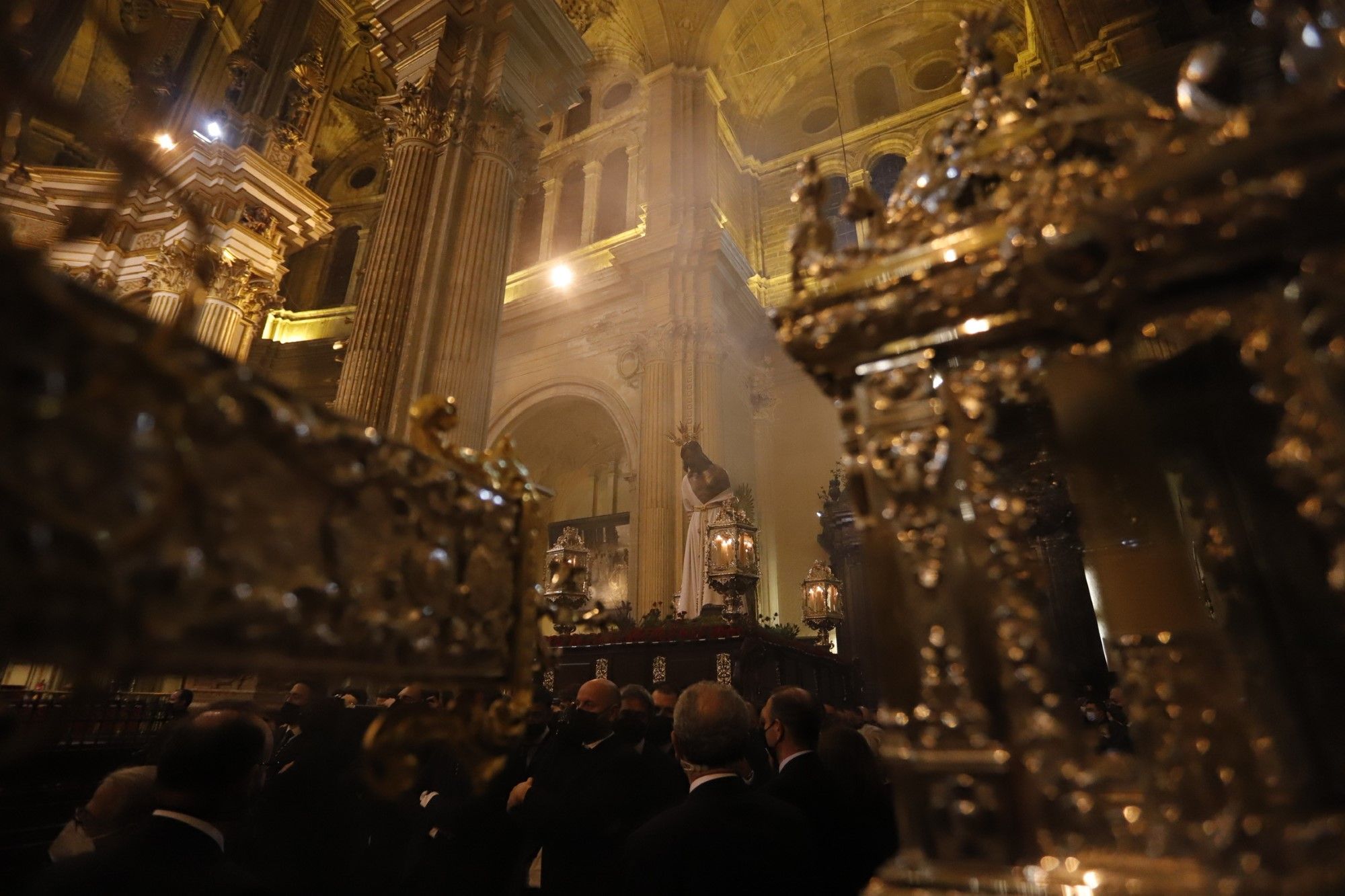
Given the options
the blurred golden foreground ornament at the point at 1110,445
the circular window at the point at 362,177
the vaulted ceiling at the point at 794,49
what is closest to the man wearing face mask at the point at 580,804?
the blurred golden foreground ornament at the point at 1110,445

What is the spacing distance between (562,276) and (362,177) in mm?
8541

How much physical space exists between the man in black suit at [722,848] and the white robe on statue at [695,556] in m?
5.92

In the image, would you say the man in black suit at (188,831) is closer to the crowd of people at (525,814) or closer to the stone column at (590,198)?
the crowd of people at (525,814)

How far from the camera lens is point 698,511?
7895 millimetres

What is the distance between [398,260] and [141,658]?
5257mm

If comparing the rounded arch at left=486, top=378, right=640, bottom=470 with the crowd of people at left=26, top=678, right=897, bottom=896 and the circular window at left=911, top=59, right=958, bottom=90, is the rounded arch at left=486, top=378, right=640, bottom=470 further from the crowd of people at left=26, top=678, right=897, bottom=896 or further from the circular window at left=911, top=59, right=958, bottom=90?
the circular window at left=911, top=59, right=958, bottom=90

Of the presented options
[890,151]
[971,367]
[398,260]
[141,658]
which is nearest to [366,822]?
[141,658]

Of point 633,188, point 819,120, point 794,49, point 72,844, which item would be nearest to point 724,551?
point 72,844

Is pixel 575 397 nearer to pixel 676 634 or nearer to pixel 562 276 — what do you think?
pixel 562 276

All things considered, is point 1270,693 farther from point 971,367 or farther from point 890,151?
point 890,151

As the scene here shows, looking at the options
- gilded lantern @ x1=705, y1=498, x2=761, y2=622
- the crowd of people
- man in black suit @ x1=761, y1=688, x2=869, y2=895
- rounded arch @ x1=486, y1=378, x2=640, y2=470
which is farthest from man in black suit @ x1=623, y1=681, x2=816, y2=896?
rounded arch @ x1=486, y1=378, x2=640, y2=470

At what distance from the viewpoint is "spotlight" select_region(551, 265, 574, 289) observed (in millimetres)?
12180

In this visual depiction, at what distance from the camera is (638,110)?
1310 cm

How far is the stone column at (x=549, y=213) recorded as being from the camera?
526 inches
